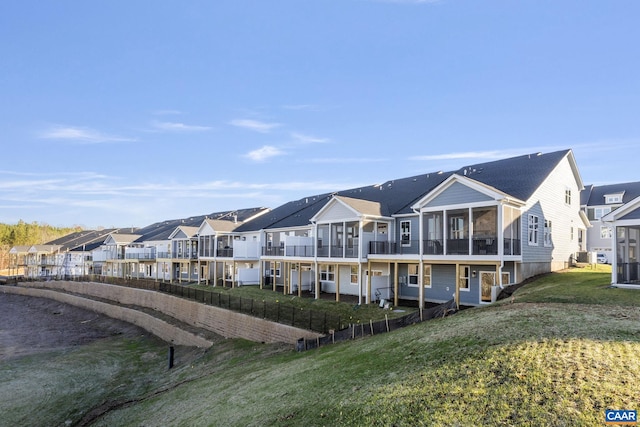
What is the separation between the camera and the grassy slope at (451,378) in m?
7.05

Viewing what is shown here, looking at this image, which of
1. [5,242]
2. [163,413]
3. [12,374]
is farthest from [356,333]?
[5,242]

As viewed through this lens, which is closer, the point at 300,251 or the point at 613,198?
the point at 300,251

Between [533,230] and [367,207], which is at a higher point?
[367,207]

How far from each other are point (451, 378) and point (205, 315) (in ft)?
74.8

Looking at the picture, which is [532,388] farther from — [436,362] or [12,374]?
[12,374]

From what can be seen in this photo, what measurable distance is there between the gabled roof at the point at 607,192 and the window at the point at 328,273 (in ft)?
99.9

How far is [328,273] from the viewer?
3045 centimetres

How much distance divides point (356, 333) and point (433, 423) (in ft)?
29.4

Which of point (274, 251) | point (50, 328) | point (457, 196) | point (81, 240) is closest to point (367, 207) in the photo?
point (457, 196)

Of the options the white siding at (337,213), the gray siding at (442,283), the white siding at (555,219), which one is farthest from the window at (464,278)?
the white siding at (337,213)

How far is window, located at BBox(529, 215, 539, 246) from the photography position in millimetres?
21314

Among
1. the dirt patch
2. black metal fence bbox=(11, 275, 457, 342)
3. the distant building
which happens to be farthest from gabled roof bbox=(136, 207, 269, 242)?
the distant building

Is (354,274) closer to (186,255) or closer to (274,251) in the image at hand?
(274,251)

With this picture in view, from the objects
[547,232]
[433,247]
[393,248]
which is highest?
[547,232]
